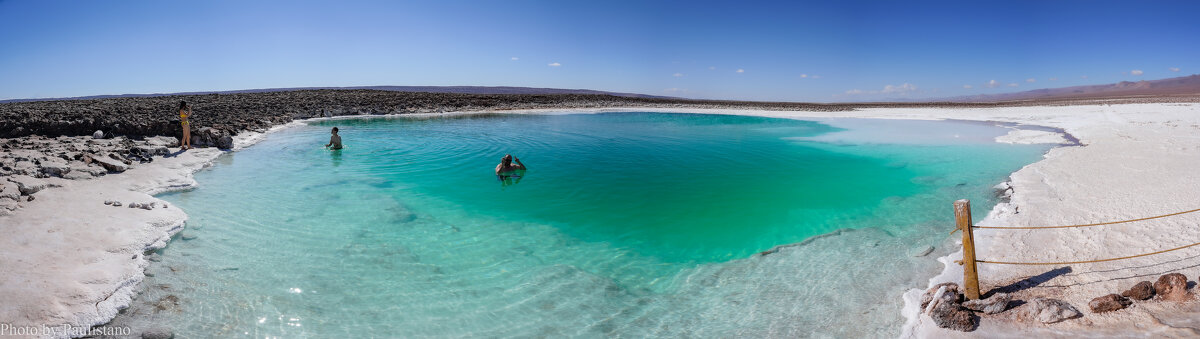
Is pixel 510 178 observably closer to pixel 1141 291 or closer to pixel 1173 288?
pixel 1141 291

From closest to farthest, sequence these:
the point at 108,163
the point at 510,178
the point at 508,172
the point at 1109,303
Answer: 1. the point at 1109,303
2. the point at 108,163
3. the point at 510,178
4. the point at 508,172

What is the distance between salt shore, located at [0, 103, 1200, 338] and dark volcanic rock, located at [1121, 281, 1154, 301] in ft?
0.21

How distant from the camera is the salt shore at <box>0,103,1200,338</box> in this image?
388 centimetres

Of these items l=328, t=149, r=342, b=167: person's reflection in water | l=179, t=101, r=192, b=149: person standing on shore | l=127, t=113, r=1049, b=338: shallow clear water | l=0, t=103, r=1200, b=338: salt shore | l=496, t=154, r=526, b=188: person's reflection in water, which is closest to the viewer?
l=0, t=103, r=1200, b=338: salt shore

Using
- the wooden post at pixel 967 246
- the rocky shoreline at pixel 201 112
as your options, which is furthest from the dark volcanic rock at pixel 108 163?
the wooden post at pixel 967 246

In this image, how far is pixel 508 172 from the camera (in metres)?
11.2

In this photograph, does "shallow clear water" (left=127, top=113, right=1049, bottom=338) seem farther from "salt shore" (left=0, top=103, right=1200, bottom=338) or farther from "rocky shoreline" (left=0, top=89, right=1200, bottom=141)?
"rocky shoreline" (left=0, top=89, right=1200, bottom=141)

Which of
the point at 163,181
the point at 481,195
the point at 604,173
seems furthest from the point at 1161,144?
the point at 163,181

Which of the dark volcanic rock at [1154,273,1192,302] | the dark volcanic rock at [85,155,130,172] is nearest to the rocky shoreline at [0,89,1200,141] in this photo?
the dark volcanic rock at [85,155,130,172]

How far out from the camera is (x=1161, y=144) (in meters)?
12.7

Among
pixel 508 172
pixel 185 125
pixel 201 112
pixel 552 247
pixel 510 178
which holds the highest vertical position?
pixel 201 112

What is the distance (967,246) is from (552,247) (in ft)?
15.4

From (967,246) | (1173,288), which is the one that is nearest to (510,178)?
(967,246)

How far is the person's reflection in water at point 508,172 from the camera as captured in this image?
34.9 ft
